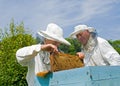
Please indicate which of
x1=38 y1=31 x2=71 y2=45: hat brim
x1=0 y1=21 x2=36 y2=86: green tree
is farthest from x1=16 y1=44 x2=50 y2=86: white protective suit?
x1=0 y1=21 x2=36 y2=86: green tree

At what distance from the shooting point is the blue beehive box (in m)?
2.83

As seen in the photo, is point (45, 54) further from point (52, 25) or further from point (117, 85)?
point (117, 85)

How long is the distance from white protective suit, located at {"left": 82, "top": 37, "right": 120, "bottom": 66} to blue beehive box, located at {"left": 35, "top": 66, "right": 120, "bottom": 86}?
70 centimetres

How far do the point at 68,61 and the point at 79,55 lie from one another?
1.04ft

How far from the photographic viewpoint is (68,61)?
3.42 m

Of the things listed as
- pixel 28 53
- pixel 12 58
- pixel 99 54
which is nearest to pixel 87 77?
pixel 28 53

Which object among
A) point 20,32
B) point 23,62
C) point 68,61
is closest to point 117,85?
point 68,61

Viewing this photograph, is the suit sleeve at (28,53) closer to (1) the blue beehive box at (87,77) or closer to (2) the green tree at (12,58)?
(1) the blue beehive box at (87,77)

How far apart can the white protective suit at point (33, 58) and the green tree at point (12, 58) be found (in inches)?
337

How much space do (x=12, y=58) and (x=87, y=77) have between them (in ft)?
33.8

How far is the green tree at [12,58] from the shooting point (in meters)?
12.6

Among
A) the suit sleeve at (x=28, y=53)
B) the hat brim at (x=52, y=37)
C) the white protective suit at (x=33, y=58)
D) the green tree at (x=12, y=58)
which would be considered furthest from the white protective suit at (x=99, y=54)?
the green tree at (x=12, y=58)

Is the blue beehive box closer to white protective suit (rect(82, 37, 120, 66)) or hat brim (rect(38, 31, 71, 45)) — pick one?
hat brim (rect(38, 31, 71, 45))

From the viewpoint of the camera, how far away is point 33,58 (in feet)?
12.8
